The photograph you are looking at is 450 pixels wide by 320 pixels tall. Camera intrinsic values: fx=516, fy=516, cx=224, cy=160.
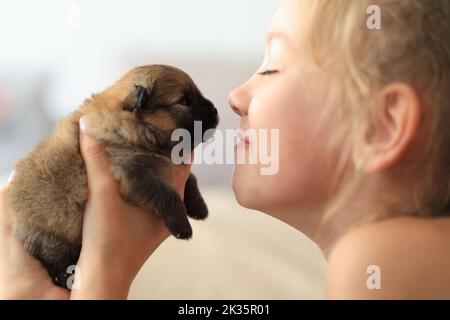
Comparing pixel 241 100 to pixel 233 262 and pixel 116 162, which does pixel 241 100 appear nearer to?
pixel 116 162

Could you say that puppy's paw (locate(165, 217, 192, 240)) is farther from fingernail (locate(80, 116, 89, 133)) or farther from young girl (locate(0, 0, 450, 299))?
fingernail (locate(80, 116, 89, 133))

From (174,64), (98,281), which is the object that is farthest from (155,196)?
(174,64)

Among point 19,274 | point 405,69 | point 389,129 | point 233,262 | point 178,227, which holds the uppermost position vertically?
point 405,69

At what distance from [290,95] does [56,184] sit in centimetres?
56

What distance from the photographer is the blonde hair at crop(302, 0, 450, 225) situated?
2.95 ft

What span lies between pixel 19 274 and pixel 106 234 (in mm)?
240

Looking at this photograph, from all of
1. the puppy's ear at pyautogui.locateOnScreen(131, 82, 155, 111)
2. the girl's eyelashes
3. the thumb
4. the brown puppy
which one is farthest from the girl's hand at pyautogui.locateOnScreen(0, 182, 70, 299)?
the girl's eyelashes

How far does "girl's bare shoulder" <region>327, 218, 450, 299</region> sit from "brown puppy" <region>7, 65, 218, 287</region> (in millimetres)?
467

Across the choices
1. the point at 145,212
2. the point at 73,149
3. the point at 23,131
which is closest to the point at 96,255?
the point at 145,212

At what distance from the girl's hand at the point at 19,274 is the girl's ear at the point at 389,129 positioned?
729mm

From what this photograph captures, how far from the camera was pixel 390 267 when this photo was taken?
762mm

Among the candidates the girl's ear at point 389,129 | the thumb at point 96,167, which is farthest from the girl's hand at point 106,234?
the girl's ear at point 389,129

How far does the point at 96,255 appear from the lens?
1133mm
